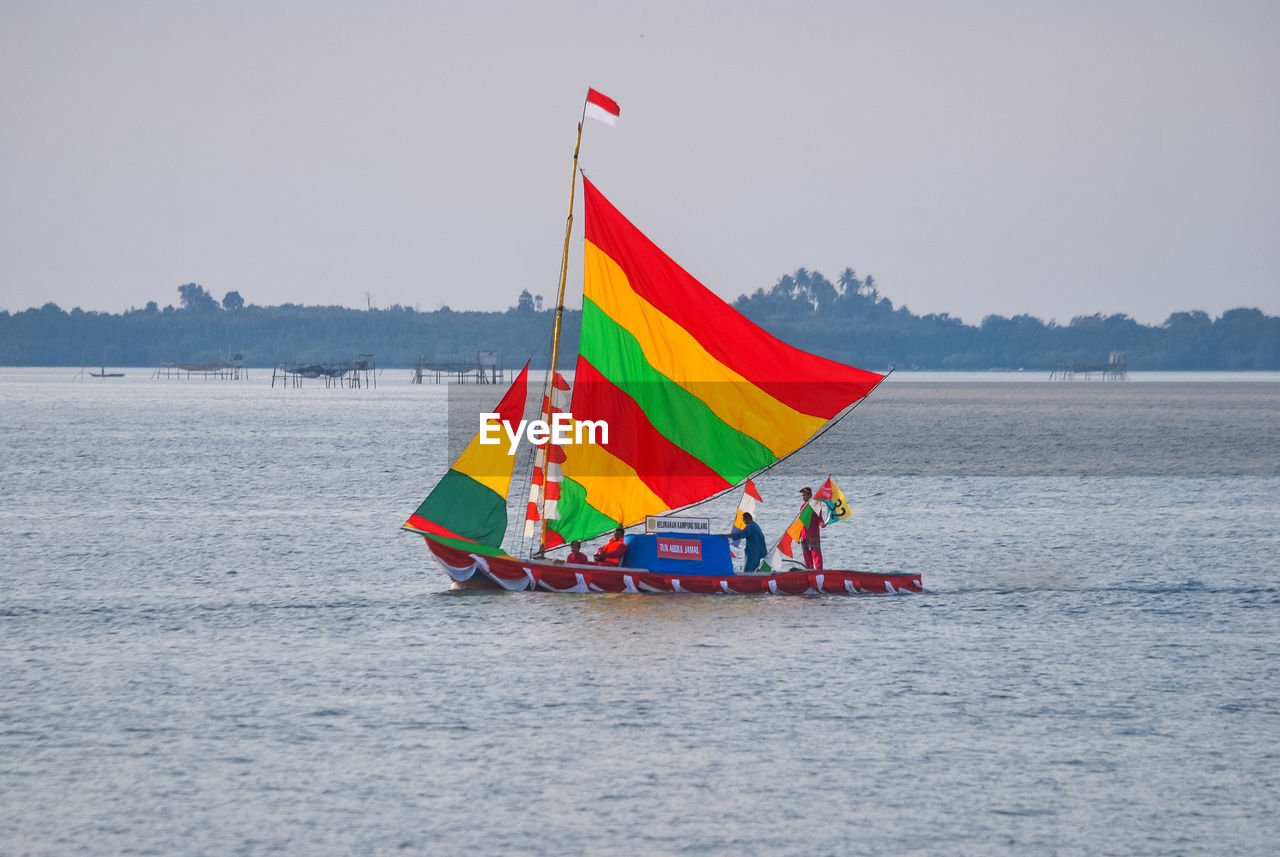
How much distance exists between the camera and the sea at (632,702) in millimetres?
19062

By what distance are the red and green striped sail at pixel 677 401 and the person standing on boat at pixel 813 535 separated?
165cm

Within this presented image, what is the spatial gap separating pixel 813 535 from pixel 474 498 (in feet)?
27.4

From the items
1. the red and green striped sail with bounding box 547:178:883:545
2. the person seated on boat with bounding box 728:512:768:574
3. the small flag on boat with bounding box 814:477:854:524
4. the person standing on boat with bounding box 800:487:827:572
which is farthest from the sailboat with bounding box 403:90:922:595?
the small flag on boat with bounding box 814:477:854:524

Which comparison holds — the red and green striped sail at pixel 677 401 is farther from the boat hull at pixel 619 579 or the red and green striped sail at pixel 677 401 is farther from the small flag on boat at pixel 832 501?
the small flag on boat at pixel 832 501

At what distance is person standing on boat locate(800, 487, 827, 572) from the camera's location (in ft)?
115

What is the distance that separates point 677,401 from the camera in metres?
34.3

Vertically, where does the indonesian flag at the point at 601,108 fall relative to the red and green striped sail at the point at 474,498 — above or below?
above

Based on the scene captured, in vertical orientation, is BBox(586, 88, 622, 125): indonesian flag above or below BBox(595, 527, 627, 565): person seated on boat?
above

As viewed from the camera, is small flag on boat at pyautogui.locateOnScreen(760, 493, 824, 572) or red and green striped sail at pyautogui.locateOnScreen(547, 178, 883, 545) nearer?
red and green striped sail at pyautogui.locateOnScreen(547, 178, 883, 545)

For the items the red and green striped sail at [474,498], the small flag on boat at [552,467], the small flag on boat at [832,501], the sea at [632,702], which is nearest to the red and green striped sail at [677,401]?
the small flag on boat at [552,467]

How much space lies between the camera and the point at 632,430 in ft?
113

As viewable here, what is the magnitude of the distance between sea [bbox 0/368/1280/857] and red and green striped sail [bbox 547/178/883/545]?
2700 millimetres

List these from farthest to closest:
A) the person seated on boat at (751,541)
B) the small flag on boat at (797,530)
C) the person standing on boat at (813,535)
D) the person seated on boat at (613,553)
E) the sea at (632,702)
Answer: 1. the person standing on boat at (813,535)
2. the small flag on boat at (797,530)
3. the person seated on boat at (751,541)
4. the person seated on boat at (613,553)
5. the sea at (632,702)

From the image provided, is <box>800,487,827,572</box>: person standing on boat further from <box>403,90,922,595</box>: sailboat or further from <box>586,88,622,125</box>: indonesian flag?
<box>586,88,622,125</box>: indonesian flag
